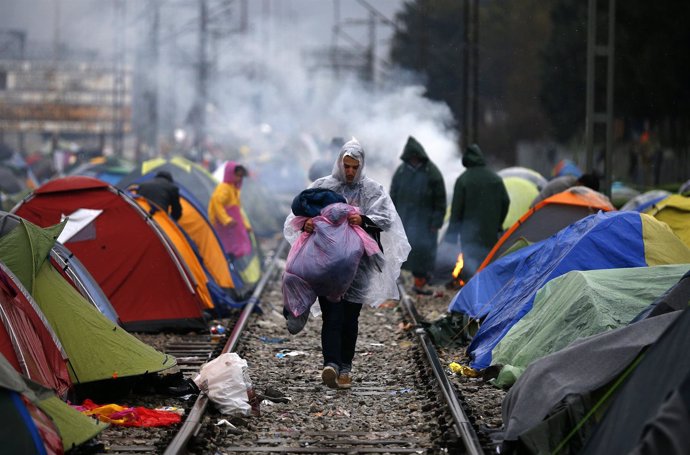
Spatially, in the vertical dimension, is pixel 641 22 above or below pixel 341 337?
above

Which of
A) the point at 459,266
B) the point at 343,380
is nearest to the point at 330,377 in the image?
the point at 343,380

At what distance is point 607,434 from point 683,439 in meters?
0.98

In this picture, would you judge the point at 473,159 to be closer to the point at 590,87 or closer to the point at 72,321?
the point at 590,87

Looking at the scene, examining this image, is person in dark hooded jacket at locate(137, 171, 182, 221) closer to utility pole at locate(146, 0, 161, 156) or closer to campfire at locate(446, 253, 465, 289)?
campfire at locate(446, 253, 465, 289)

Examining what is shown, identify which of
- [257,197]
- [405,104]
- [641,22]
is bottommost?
[257,197]

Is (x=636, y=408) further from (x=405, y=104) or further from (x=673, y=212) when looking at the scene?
(x=405, y=104)

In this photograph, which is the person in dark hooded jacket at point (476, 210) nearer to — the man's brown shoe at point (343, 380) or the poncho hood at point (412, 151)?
the poncho hood at point (412, 151)

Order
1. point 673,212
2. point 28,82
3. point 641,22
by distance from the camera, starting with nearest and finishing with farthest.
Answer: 1. point 673,212
2. point 641,22
3. point 28,82

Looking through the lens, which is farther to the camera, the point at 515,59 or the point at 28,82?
the point at 28,82

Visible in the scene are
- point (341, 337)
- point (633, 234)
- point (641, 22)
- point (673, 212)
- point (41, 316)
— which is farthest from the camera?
point (641, 22)

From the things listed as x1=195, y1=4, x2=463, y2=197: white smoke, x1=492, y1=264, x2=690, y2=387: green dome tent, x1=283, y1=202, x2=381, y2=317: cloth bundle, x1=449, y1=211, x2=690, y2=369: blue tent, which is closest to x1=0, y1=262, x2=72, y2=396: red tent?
x1=283, y1=202, x2=381, y2=317: cloth bundle

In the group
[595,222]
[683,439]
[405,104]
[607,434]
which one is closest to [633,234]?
[595,222]

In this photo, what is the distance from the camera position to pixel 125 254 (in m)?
13.1

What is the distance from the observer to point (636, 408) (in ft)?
19.0
